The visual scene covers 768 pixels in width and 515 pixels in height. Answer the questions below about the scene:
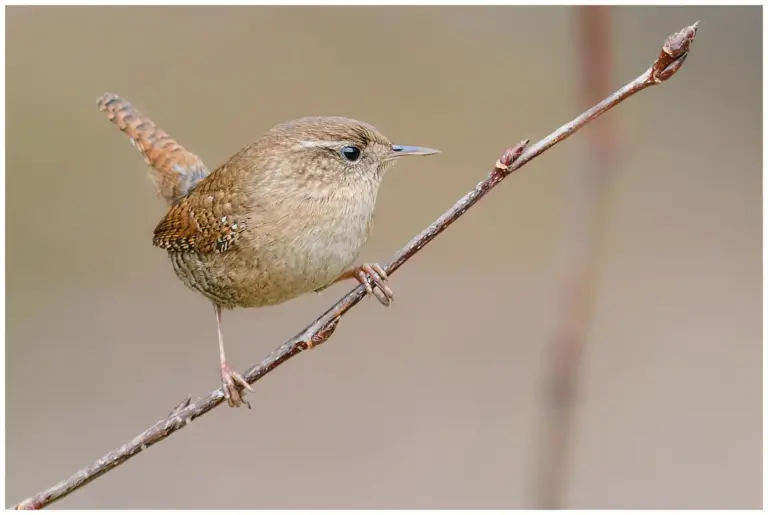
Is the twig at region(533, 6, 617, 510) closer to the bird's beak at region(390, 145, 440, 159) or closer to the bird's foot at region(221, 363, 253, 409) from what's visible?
the bird's beak at region(390, 145, 440, 159)

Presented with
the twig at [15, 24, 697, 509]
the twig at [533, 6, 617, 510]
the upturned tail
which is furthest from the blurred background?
the twig at [533, 6, 617, 510]

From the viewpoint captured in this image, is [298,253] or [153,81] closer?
[298,253]

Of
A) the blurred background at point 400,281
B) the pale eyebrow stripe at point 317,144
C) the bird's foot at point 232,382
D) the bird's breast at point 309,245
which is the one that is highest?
the blurred background at point 400,281

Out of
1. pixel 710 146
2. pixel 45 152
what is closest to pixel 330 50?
pixel 45 152

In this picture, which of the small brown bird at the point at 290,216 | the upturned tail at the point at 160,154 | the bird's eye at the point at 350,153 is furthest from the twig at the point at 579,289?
the upturned tail at the point at 160,154

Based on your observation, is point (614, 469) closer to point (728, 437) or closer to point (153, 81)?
point (728, 437)

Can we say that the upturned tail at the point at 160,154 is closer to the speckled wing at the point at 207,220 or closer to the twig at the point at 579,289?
the speckled wing at the point at 207,220
